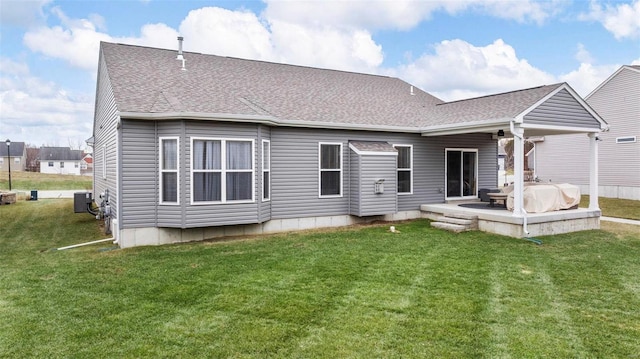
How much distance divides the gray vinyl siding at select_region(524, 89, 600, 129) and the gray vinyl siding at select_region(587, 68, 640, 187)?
9.36m

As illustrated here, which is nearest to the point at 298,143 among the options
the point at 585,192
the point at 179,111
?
the point at 179,111

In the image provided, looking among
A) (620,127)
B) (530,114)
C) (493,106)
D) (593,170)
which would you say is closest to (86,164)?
(493,106)

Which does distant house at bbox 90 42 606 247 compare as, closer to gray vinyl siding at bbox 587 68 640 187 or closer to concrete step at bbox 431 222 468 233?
concrete step at bbox 431 222 468 233

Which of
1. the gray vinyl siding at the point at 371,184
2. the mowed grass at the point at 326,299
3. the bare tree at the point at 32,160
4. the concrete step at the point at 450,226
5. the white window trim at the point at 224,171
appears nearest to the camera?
the mowed grass at the point at 326,299

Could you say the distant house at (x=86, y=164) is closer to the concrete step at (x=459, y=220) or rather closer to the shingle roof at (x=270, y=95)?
the shingle roof at (x=270, y=95)

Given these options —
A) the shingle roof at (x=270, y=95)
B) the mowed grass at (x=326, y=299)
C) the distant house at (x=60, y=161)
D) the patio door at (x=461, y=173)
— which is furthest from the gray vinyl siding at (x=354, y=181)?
the distant house at (x=60, y=161)

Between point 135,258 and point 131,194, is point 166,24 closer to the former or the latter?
point 131,194

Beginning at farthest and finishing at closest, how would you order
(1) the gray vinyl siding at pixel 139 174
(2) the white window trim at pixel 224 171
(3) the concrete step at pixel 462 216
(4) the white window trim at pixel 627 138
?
(4) the white window trim at pixel 627 138
(3) the concrete step at pixel 462 216
(2) the white window trim at pixel 224 171
(1) the gray vinyl siding at pixel 139 174

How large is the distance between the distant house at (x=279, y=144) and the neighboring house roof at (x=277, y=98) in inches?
1.8

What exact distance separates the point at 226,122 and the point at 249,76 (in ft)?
13.9

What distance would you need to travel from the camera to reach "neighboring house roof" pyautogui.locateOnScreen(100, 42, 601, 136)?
9305mm

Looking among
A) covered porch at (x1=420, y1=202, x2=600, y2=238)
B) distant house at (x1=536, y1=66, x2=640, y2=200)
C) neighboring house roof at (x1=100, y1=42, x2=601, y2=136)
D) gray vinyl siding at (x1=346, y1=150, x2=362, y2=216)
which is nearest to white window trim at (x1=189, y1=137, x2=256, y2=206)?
neighboring house roof at (x1=100, y1=42, x2=601, y2=136)

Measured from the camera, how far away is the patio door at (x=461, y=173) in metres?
13.2

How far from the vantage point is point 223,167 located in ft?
30.0
